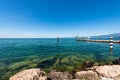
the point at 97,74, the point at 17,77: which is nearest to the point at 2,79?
the point at 17,77

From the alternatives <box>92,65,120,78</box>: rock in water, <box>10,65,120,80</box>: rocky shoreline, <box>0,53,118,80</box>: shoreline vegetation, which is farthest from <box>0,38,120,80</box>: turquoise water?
<box>10,65,120,80</box>: rocky shoreline

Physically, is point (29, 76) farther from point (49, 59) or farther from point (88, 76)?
point (49, 59)

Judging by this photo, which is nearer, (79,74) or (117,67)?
(79,74)

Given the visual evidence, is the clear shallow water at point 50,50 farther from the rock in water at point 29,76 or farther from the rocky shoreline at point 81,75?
the rock in water at point 29,76

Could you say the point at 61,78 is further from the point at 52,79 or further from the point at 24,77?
the point at 24,77

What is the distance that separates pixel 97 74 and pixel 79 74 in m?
2.20

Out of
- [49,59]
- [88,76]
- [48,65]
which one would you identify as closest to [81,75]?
[88,76]

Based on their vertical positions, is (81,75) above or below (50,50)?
above

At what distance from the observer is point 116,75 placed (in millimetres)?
14109

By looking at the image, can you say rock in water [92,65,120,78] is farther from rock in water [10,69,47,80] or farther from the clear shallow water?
the clear shallow water

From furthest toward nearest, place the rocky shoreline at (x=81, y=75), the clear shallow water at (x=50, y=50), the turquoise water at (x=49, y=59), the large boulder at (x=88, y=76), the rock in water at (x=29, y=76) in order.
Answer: the clear shallow water at (x=50, y=50) < the turquoise water at (x=49, y=59) < the large boulder at (x=88, y=76) < the rocky shoreline at (x=81, y=75) < the rock in water at (x=29, y=76)

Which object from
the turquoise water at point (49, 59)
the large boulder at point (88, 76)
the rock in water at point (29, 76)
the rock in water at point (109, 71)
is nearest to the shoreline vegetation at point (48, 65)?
the turquoise water at point (49, 59)

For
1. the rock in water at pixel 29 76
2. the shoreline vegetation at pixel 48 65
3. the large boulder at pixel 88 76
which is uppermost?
the rock in water at pixel 29 76

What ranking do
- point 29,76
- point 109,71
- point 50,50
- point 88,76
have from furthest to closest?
1. point 50,50
2. point 109,71
3. point 88,76
4. point 29,76
